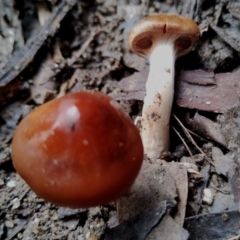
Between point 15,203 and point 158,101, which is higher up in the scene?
point 158,101

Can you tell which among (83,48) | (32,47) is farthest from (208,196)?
(32,47)

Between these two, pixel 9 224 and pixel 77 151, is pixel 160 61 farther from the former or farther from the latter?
pixel 9 224

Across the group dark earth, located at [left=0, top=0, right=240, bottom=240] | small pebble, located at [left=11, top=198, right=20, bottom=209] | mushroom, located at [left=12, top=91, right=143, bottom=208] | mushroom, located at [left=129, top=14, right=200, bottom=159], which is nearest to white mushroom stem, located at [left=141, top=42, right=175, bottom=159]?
mushroom, located at [left=129, top=14, right=200, bottom=159]

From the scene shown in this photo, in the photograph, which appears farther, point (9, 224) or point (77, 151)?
point (9, 224)

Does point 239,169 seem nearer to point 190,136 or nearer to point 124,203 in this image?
point 190,136

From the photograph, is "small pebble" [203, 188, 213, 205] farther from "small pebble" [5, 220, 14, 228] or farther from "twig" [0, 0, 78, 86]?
"twig" [0, 0, 78, 86]

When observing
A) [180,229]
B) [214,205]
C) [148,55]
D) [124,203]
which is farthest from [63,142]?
[148,55]

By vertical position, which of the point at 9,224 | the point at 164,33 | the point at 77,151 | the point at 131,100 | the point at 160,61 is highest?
the point at 164,33

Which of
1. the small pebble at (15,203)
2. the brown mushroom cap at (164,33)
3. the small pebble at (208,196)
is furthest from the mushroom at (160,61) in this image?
the small pebble at (15,203)

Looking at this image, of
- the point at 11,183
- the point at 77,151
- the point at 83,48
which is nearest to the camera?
the point at 77,151
